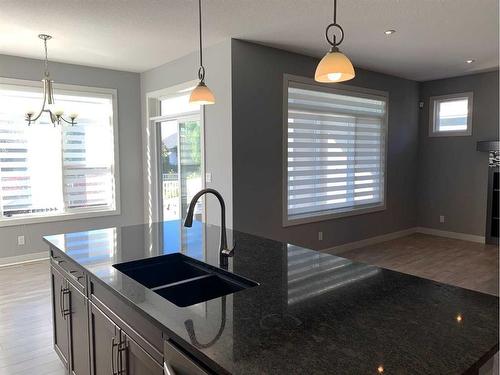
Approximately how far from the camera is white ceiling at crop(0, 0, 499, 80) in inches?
130

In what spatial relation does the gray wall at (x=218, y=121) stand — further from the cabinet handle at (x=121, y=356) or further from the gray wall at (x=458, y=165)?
the gray wall at (x=458, y=165)

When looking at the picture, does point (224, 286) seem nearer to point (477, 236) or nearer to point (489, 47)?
point (489, 47)

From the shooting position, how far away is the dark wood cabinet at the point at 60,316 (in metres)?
2.28

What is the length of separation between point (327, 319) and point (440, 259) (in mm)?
4719

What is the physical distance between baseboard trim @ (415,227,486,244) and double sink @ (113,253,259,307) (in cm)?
600

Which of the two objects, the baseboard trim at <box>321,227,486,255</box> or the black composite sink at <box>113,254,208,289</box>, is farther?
the baseboard trim at <box>321,227,486,255</box>

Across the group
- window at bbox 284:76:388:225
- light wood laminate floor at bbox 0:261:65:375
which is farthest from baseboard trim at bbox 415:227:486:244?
light wood laminate floor at bbox 0:261:65:375

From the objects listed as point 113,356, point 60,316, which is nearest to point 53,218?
point 60,316

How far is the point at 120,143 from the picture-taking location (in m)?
5.89

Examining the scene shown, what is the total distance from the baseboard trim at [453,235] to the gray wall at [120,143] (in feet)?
16.9

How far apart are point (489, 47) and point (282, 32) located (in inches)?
108

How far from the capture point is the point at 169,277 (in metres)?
2.04

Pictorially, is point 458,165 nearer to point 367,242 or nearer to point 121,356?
point 367,242

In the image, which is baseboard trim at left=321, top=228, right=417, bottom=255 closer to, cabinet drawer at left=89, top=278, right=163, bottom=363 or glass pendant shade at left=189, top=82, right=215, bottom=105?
glass pendant shade at left=189, top=82, right=215, bottom=105
